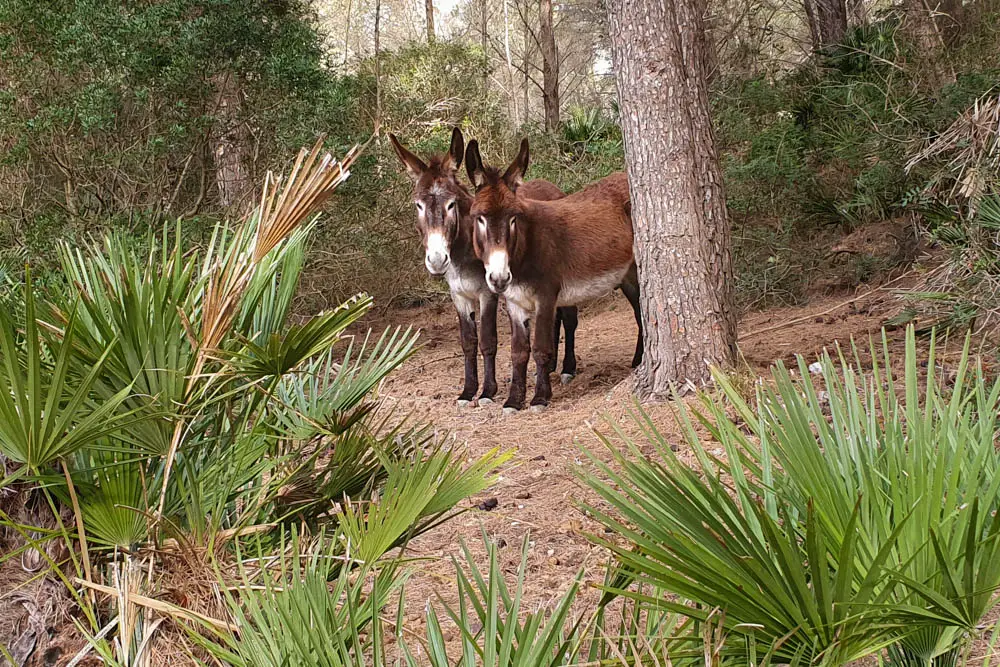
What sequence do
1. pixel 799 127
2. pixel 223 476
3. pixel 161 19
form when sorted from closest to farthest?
pixel 223 476, pixel 161 19, pixel 799 127

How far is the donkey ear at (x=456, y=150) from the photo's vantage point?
6.93 meters

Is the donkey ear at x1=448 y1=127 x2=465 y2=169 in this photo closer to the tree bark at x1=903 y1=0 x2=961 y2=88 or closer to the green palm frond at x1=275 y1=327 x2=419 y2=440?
the green palm frond at x1=275 y1=327 x2=419 y2=440

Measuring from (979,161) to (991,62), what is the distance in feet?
19.4

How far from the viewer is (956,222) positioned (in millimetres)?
6344

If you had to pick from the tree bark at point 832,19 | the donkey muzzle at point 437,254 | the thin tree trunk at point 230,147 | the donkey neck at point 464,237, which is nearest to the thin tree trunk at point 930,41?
the tree bark at point 832,19

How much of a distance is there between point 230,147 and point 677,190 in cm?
592

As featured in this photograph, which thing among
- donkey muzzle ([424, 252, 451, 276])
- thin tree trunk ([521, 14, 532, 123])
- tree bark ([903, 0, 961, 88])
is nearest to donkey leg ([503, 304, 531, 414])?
donkey muzzle ([424, 252, 451, 276])

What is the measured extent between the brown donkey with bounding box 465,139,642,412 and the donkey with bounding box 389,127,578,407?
270 millimetres

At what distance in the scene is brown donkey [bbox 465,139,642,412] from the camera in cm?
650

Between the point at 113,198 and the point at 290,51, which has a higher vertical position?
the point at 290,51

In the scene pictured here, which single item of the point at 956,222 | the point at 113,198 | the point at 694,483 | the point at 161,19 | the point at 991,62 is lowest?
the point at 694,483

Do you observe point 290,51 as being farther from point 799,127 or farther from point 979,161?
point 979,161

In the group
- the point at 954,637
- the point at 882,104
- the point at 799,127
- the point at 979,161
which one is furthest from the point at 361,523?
the point at 799,127

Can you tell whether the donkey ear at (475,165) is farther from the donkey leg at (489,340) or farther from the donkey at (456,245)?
the donkey leg at (489,340)
